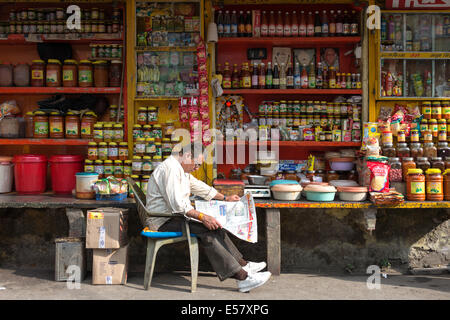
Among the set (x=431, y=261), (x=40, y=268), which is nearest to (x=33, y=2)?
(x=40, y=268)

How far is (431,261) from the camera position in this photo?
189 inches

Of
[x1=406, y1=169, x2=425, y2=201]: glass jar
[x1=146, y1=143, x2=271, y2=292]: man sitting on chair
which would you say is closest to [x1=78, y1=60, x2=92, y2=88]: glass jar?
[x1=146, y1=143, x2=271, y2=292]: man sitting on chair

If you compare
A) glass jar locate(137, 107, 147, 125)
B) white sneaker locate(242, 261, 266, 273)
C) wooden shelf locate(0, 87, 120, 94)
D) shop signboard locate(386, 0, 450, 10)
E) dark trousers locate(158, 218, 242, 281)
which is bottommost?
white sneaker locate(242, 261, 266, 273)

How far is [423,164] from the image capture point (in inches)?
189

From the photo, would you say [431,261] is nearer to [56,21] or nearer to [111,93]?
[111,93]

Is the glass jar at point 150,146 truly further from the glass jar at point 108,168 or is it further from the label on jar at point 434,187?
the label on jar at point 434,187

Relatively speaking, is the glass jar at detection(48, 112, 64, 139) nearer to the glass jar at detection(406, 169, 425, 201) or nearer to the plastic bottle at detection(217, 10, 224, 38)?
the plastic bottle at detection(217, 10, 224, 38)

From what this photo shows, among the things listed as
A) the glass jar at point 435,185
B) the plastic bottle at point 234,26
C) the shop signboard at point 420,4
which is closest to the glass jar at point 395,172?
the glass jar at point 435,185

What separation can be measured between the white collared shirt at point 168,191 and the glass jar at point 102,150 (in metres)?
1.40

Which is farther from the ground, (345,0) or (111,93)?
(345,0)

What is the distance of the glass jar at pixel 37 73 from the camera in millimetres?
5543

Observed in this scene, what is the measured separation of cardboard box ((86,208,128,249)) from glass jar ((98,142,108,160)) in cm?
124

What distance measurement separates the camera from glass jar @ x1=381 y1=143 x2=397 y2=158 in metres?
4.97

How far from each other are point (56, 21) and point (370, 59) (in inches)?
139
